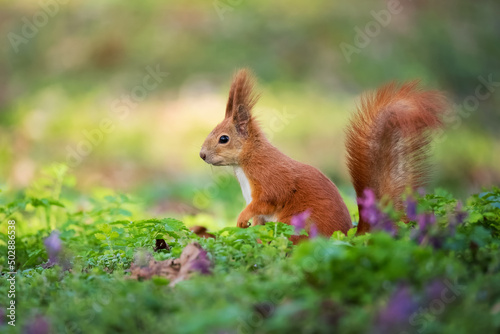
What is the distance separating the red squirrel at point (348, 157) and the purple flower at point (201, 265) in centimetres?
84

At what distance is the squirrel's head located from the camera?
10.7 feet

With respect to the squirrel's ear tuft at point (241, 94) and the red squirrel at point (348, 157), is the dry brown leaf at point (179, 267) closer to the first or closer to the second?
the red squirrel at point (348, 157)

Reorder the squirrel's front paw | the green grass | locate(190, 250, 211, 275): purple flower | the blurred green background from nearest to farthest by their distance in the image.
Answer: the green grass
locate(190, 250, 211, 275): purple flower
the squirrel's front paw
the blurred green background

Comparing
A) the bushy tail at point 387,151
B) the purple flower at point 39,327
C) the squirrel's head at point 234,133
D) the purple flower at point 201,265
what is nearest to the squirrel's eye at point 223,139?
the squirrel's head at point 234,133

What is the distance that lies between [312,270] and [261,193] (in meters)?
1.36

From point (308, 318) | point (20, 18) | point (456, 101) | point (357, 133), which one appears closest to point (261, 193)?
point (357, 133)

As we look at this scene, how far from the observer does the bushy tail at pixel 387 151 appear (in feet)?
8.81

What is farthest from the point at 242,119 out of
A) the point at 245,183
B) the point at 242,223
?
the point at 242,223

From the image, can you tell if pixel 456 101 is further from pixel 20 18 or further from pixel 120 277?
pixel 120 277

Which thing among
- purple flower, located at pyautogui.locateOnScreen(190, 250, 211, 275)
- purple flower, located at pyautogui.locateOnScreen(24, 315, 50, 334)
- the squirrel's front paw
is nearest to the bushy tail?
the squirrel's front paw

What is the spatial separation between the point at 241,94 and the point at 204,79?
5.08m

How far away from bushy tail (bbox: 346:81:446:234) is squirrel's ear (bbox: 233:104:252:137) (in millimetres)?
650

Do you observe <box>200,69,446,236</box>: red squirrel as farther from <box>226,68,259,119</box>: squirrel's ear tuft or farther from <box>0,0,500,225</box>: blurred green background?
<box>0,0,500,225</box>: blurred green background

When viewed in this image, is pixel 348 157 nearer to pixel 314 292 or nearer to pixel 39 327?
pixel 314 292
